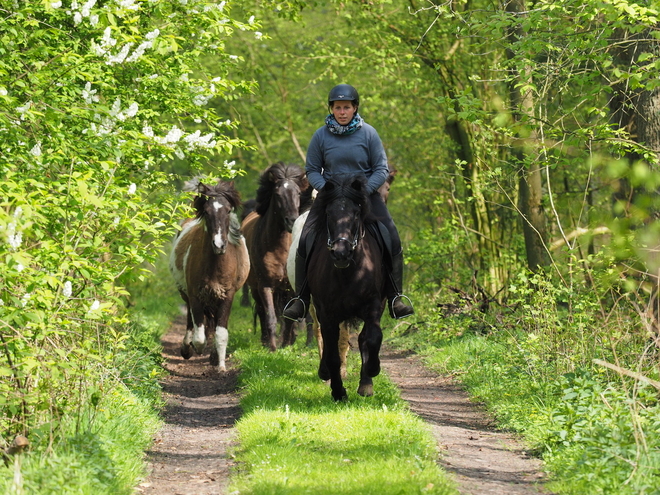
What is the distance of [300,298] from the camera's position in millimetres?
9305

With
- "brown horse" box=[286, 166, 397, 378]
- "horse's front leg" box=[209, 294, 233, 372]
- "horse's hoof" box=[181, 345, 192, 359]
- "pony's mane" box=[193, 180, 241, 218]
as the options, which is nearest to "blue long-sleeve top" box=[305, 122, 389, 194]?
"brown horse" box=[286, 166, 397, 378]

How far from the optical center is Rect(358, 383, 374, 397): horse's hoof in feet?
28.4

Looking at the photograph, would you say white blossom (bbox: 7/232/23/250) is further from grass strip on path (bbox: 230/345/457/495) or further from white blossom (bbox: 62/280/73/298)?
grass strip on path (bbox: 230/345/457/495)

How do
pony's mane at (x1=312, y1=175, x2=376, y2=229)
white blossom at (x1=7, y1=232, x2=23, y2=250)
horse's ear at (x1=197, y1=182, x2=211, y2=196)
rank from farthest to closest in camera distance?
horse's ear at (x1=197, y1=182, x2=211, y2=196), pony's mane at (x1=312, y1=175, x2=376, y2=229), white blossom at (x1=7, y1=232, x2=23, y2=250)

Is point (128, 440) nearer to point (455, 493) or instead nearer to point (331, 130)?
point (455, 493)

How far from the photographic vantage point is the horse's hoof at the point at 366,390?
8.66 m

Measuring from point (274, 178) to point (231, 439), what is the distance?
6.65 metres

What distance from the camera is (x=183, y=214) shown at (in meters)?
8.83

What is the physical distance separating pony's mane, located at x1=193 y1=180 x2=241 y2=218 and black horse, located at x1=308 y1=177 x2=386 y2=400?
3428 mm

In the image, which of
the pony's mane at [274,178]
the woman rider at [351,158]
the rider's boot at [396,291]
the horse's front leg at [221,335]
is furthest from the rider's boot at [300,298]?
the pony's mane at [274,178]

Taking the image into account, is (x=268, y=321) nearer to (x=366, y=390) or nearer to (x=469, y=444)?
(x=366, y=390)

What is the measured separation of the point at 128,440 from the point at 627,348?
481 cm

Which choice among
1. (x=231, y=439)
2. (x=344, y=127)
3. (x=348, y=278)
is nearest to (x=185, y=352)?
(x=348, y=278)

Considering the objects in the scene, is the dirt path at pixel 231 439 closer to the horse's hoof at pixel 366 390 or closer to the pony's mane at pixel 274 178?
the horse's hoof at pixel 366 390
